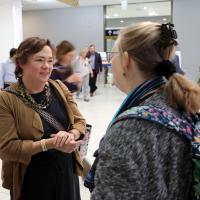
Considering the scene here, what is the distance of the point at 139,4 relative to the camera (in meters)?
14.2

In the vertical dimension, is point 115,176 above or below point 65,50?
below

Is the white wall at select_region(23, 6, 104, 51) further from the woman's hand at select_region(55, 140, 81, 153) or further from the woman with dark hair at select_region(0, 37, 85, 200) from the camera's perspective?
the woman's hand at select_region(55, 140, 81, 153)

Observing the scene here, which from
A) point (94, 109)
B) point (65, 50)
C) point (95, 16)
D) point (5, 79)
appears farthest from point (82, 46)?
point (65, 50)

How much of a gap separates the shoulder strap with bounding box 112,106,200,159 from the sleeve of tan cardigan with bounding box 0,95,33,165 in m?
0.90

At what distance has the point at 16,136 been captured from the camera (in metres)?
1.76

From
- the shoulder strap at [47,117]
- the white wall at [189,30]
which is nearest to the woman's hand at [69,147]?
the shoulder strap at [47,117]

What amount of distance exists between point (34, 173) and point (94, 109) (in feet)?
20.3

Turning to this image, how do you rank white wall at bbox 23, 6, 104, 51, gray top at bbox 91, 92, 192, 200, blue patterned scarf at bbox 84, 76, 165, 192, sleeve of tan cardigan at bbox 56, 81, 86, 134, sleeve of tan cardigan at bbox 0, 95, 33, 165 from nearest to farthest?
gray top at bbox 91, 92, 192, 200, blue patterned scarf at bbox 84, 76, 165, 192, sleeve of tan cardigan at bbox 0, 95, 33, 165, sleeve of tan cardigan at bbox 56, 81, 86, 134, white wall at bbox 23, 6, 104, 51

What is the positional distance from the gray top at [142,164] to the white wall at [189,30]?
12712 millimetres

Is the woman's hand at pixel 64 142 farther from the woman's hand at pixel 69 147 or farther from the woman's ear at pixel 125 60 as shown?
the woman's ear at pixel 125 60

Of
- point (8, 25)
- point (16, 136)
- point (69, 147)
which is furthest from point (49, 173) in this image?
point (8, 25)

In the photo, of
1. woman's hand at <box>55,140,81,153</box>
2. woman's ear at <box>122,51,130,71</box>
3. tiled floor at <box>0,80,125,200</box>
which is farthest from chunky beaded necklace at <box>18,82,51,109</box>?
tiled floor at <box>0,80,125,200</box>

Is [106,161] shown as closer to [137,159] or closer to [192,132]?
[137,159]

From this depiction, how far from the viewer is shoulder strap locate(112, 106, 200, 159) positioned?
3.09ft
